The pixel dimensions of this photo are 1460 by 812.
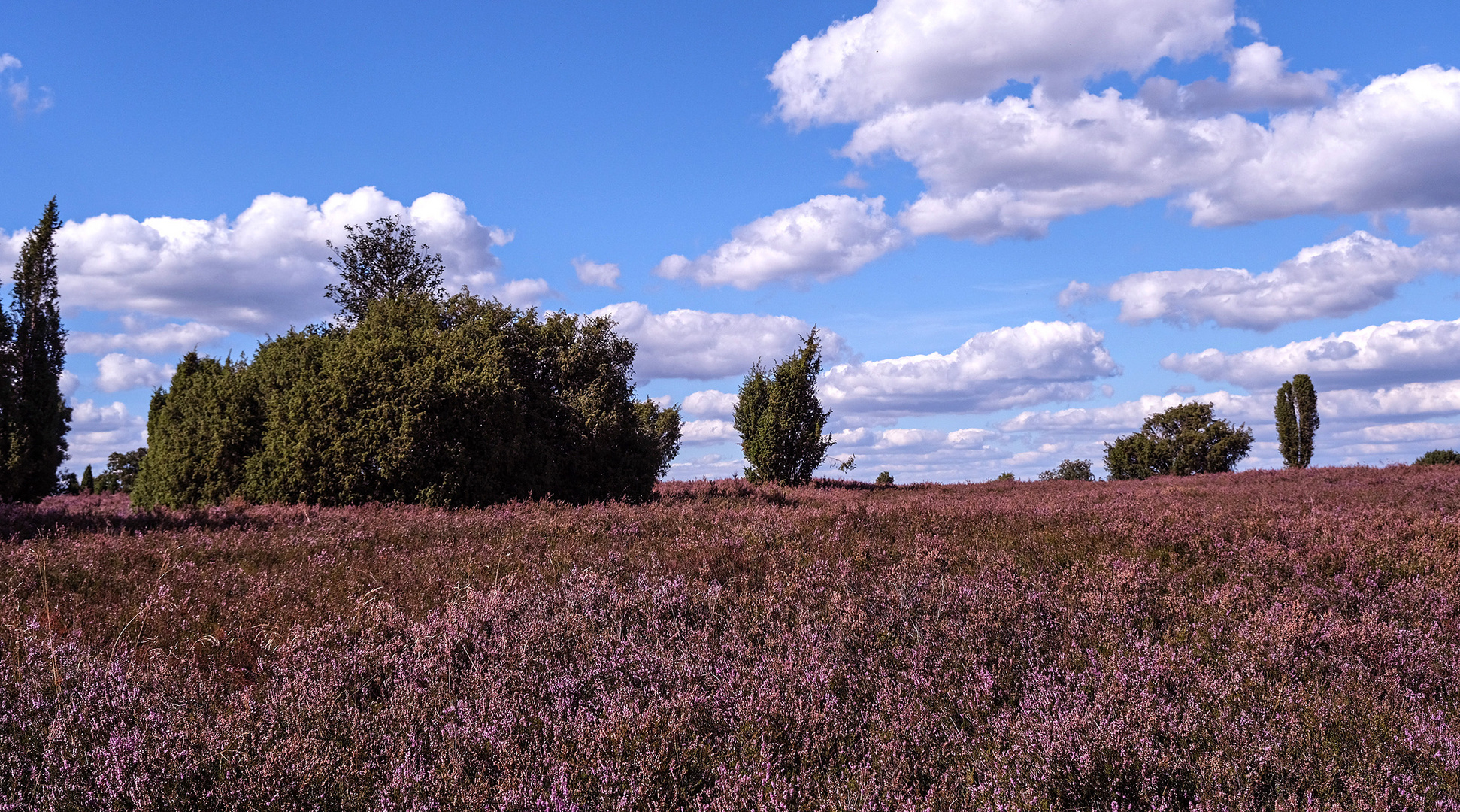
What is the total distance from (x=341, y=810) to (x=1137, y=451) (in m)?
46.4

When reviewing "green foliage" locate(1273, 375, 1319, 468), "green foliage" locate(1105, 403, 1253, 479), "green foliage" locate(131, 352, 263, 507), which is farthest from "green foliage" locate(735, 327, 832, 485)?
"green foliage" locate(1273, 375, 1319, 468)

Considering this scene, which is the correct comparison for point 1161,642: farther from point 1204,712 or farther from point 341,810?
point 341,810

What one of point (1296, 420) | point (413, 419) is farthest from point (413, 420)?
point (1296, 420)

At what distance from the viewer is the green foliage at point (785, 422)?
2705cm

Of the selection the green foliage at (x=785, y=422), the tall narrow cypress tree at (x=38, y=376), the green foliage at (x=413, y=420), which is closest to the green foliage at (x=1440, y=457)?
the green foliage at (x=785, y=422)

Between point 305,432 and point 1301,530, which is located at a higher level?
point 305,432

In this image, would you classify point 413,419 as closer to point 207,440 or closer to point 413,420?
point 413,420

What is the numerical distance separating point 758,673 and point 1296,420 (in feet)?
158

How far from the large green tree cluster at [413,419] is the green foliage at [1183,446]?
32124 mm

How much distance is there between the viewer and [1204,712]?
3488mm

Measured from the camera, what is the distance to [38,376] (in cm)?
2362

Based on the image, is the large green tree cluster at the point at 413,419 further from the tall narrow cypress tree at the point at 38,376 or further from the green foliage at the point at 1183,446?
the green foliage at the point at 1183,446

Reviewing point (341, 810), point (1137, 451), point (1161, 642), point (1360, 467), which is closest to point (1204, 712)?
point (1161, 642)

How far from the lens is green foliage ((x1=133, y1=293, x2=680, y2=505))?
43.6 feet
